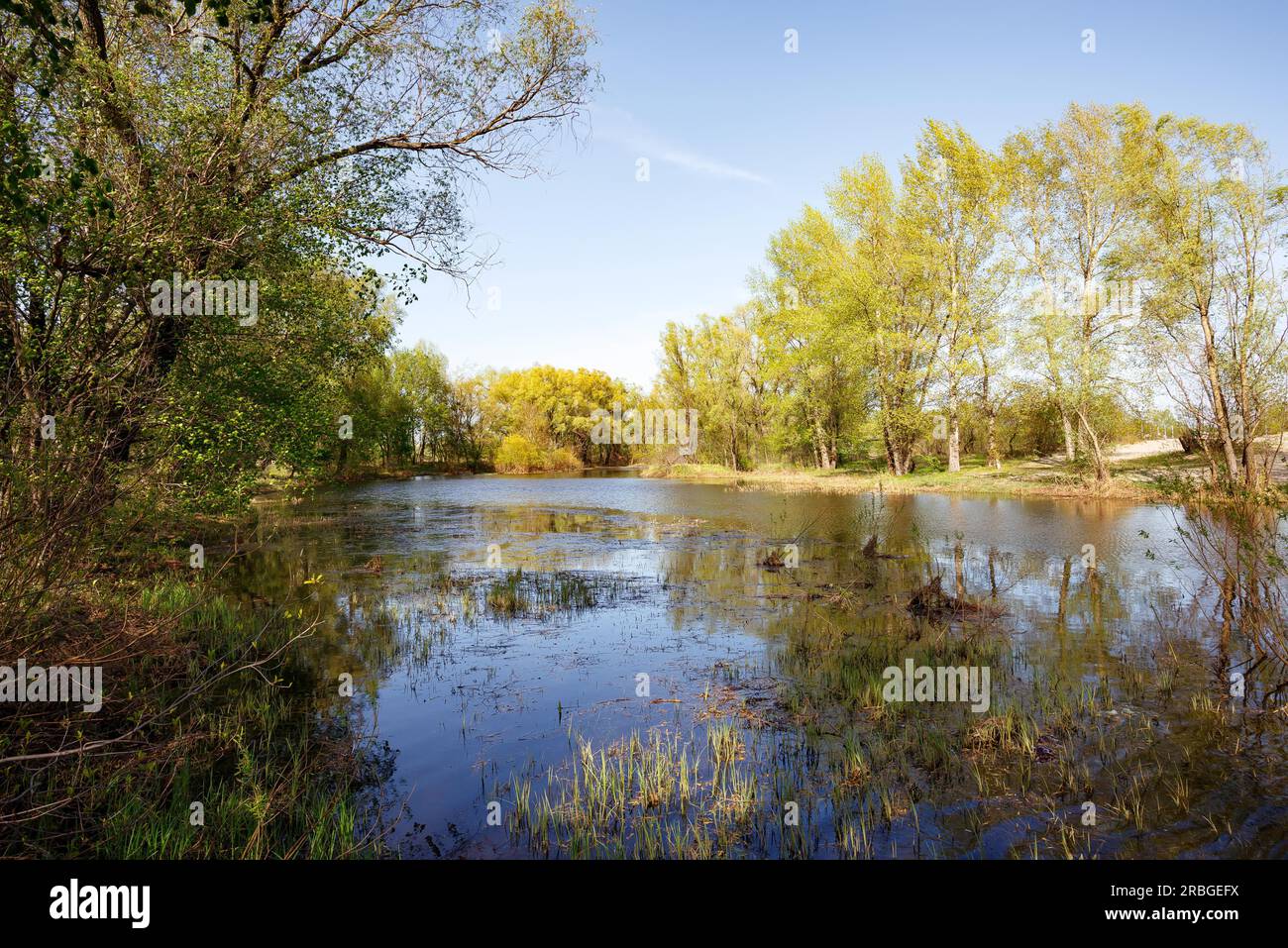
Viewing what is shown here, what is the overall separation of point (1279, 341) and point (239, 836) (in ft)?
108

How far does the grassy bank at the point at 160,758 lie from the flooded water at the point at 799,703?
1.76ft

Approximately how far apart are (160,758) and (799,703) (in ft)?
23.6

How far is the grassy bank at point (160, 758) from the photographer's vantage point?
5176 millimetres

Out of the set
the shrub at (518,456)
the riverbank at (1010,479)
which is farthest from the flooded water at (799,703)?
the shrub at (518,456)

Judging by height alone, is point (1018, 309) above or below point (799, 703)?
above

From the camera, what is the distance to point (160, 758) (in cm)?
650

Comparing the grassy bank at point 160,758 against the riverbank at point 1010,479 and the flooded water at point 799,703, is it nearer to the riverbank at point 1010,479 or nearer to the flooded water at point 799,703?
the flooded water at point 799,703

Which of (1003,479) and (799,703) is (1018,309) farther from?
(799,703)

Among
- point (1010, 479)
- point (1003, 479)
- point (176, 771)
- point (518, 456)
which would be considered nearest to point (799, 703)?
point (176, 771)

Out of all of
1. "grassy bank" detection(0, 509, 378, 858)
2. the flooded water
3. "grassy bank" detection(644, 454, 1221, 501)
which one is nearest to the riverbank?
"grassy bank" detection(644, 454, 1221, 501)

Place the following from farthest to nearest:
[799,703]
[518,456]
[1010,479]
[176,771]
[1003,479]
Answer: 1. [518,456]
2. [1003,479]
3. [1010,479]
4. [799,703]
5. [176,771]
